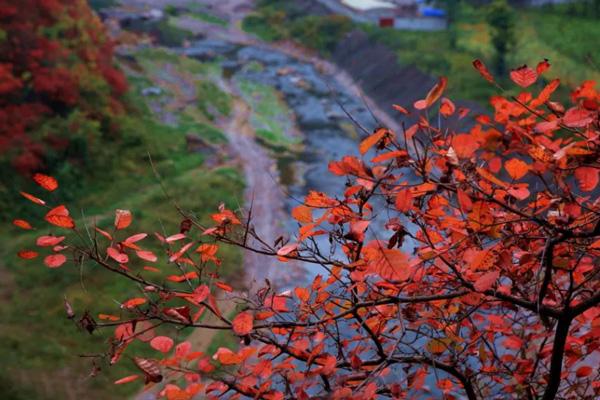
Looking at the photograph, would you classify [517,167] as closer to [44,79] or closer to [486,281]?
[486,281]

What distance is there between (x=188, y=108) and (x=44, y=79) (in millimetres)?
8234

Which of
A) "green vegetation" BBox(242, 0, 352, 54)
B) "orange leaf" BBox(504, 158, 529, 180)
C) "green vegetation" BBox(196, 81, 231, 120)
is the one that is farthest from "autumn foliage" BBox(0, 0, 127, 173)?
"green vegetation" BBox(242, 0, 352, 54)

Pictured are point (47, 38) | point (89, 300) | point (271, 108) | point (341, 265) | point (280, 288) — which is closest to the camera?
point (341, 265)

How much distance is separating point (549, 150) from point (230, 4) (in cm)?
4098

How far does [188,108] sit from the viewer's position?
22922 mm

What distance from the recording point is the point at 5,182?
45.1ft

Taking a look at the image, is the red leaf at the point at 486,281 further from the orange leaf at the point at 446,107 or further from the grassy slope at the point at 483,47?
the grassy slope at the point at 483,47

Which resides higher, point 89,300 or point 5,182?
point 5,182

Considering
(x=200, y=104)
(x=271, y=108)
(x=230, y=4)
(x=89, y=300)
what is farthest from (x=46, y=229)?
(x=230, y=4)

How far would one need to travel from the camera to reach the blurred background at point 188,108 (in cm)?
1088

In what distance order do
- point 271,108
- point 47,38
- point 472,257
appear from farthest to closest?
1. point 271,108
2. point 47,38
3. point 472,257

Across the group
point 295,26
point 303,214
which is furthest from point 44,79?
point 295,26

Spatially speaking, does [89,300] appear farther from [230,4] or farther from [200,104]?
[230,4]

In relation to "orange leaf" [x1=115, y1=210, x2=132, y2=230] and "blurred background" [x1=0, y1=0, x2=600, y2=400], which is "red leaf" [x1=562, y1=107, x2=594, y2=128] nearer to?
"blurred background" [x1=0, y1=0, x2=600, y2=400]
